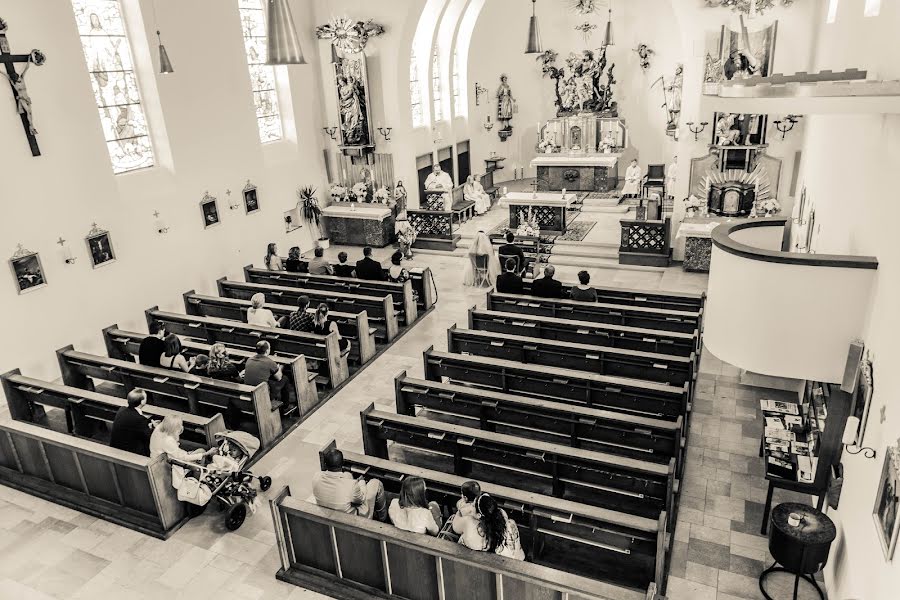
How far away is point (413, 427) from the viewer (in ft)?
21.8

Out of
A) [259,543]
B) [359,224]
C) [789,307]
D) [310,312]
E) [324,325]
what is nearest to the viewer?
[789,307]

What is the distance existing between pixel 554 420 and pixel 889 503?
3.50m

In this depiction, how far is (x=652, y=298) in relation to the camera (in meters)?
9.77

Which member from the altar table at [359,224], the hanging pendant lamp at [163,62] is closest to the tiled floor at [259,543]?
the hanging pendant lamp at [163,62]

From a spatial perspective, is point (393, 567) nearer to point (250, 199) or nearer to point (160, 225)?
point (160, 225)

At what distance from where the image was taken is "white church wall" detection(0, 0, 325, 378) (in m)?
9.15

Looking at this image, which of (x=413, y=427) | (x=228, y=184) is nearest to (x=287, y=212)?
(x=228, y=184)

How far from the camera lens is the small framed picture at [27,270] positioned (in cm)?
902

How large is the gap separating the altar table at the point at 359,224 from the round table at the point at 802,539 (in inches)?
477

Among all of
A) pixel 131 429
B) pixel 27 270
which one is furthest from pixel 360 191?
pixel 131 429

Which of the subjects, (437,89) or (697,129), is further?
(437,89)

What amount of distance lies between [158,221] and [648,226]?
978cm

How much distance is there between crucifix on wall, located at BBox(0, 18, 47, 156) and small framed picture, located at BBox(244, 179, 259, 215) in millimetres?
4659

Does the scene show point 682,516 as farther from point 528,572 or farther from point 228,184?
point 228,184
